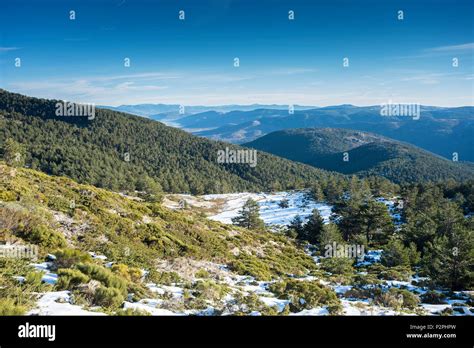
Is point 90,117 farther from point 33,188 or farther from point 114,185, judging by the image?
point 33,188

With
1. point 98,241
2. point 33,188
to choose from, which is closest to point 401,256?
point 98,241

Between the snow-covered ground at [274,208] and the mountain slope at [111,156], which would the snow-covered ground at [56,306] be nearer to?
the snow-covered ground at [274,208]

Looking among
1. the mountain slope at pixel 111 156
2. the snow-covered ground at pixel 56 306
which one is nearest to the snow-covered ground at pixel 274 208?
the mountain slope at pixel 111 156

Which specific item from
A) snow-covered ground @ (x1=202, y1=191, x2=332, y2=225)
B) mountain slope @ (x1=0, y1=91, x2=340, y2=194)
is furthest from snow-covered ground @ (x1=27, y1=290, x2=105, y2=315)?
mountain slope @ (x1=0, y1=91, x2=340, y2=194)

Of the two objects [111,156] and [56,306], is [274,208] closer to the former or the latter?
[56,306]

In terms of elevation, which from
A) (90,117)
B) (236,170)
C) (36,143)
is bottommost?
(236,170)

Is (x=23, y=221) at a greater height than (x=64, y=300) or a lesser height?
greater

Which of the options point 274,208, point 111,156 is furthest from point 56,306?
point 111,156
